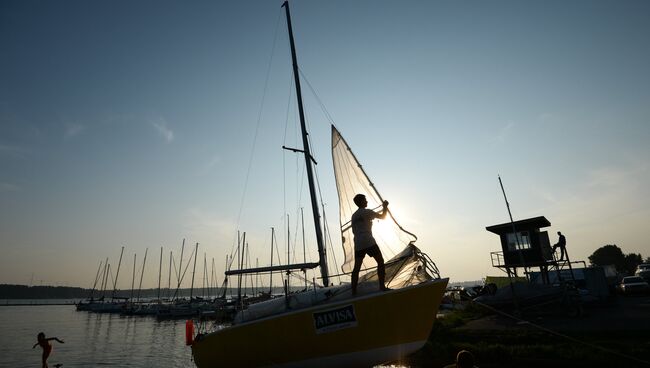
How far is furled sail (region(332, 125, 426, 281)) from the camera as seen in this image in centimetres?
1045

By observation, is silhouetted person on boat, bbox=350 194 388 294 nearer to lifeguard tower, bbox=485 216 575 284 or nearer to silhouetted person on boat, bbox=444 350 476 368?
silhouetted person on boat, bbox=444 350 476 368

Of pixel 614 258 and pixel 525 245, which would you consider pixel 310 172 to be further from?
pixel 614 258

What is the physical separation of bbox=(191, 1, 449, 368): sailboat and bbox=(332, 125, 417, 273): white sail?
0.32 metres

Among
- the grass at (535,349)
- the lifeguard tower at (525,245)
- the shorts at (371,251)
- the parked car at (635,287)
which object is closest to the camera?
the shorts at (371,251)

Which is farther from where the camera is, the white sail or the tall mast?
the tall mast

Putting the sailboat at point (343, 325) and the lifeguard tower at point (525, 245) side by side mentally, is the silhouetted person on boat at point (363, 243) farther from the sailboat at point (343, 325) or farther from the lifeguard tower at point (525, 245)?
the lifeguard tower at point (525, 245)

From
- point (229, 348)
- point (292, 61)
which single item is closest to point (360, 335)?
point (229, 348)

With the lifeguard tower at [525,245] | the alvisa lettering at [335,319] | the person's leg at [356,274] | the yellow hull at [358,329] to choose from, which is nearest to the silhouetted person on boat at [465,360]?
the yellow hull at [358,329]

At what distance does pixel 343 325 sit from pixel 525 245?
2184 cm

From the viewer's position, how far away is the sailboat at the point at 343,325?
7855 mm

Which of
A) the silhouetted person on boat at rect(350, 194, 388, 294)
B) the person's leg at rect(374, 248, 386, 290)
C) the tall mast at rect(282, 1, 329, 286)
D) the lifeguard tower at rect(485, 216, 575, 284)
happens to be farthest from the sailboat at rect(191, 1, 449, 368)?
the lifeguard tower at rect(485, 216, 575, 284)

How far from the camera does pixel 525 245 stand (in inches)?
966

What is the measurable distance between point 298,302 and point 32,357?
83.4ft

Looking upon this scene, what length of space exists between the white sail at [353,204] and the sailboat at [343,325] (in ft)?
1.06
